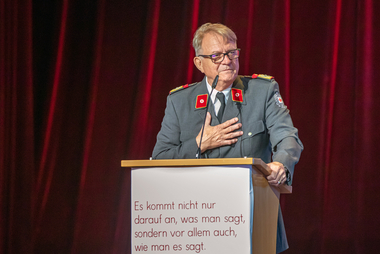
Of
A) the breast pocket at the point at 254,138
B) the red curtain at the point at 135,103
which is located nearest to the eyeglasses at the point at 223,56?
the breast pocket at the point at 254,138

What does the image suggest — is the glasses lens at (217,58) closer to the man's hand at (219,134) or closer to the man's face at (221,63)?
the man's face at (221,63)

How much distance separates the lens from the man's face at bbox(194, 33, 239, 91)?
204cm

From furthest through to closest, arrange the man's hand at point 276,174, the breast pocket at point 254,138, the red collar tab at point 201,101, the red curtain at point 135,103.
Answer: the red curtain at point 135,103 → the red collar tab at point 201,101 → the breast pocket at point 254,138 → the man's hand at point 276,174

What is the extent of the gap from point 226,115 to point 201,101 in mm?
161

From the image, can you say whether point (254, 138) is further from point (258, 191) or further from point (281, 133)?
point (258, 191)

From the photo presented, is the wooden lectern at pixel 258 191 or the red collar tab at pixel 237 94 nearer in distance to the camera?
the wooden lectern at pixel 258 191

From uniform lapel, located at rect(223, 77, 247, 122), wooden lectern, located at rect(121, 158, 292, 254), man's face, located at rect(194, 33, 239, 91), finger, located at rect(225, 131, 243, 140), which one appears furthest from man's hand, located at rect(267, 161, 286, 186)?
man's face, located at rect(194, 33, 239, 91)

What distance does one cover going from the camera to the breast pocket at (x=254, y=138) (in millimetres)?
1974

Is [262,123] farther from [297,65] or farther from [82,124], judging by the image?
[82,124]

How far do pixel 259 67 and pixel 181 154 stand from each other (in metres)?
1.46

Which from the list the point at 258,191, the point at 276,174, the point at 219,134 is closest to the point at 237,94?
the point at 219,134

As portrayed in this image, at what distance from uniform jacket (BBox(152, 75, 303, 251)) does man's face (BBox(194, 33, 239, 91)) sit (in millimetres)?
79

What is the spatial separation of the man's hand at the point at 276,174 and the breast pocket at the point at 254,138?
37 centimetres

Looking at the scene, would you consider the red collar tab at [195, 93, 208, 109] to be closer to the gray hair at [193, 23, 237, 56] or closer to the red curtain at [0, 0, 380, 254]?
the gray hair at [193, 23, 237, 56]
